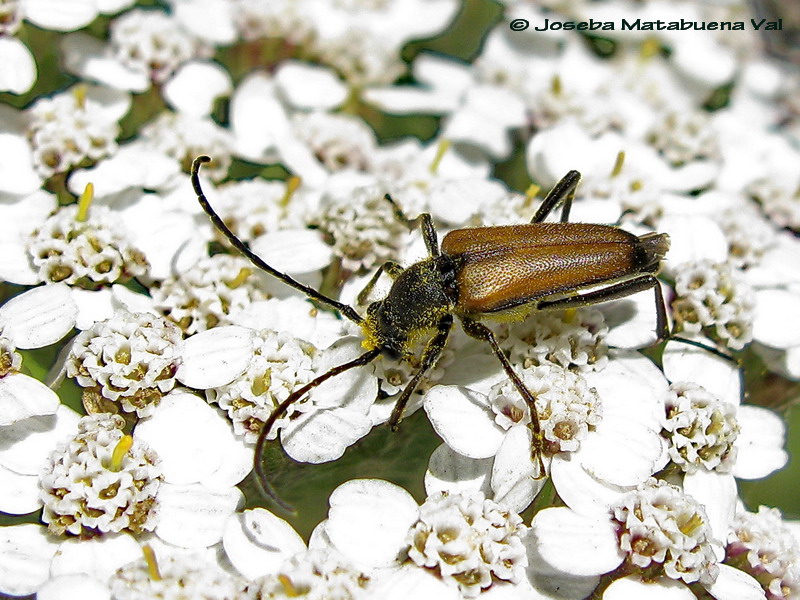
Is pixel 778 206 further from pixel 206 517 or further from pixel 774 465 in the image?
pixel 206 517

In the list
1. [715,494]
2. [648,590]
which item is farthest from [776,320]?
[648,590]

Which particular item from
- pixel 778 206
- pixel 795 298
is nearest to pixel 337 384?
pixel 795 298

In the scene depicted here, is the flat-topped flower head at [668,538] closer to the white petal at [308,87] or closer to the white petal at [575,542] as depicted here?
the white petal at [575,542]

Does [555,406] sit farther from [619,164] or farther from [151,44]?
[151,44]

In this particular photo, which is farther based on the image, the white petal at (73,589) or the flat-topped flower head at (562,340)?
the flat-topped flower head at (562,340)

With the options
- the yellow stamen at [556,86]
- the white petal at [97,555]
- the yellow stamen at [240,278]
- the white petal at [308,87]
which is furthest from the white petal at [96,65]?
the white petal at [97,555]

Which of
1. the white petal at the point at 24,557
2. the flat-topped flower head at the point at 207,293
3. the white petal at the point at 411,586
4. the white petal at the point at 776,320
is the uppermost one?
the white petal at the point at 776,320

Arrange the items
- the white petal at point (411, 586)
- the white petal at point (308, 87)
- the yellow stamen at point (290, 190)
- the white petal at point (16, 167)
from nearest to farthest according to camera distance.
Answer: the white petal at point (411, 586) < the white petal at point (16, 167) < the yellow stamen at point (290, 190) < the white petal at point (308, 87)
